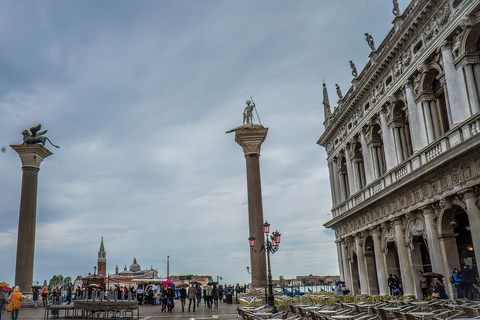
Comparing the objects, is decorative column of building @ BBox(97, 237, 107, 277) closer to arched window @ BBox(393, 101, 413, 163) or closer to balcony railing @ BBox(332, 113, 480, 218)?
balcony railing @ BBox(332, 113, 480, 218)

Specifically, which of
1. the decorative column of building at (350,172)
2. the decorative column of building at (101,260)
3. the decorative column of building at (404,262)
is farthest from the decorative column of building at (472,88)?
the decorative column of building at (101,260)

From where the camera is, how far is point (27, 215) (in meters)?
28.4

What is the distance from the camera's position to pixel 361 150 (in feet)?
96.2

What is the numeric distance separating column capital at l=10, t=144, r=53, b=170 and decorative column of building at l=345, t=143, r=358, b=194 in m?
20.2

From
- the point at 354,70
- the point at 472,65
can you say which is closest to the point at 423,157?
the point at 472,65

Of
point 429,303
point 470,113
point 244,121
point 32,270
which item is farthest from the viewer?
point 32,270

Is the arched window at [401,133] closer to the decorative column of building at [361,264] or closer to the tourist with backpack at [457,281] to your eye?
the decorative column of building at [361,264]

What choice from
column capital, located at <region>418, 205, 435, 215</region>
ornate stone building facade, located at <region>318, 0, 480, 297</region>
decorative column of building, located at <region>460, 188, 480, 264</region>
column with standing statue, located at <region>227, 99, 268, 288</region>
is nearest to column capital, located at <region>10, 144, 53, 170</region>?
column with standing statue, located at <region>227, 99, 268, 288</region>

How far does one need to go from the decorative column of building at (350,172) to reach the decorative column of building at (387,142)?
5578 mm

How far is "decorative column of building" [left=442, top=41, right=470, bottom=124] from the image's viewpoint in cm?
1738

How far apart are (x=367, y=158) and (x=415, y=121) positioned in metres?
6.41

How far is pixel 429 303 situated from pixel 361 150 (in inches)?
664

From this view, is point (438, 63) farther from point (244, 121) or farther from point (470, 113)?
point (244, 121)

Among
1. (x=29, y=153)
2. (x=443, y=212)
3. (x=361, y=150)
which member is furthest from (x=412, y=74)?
(x=29, y=153)
